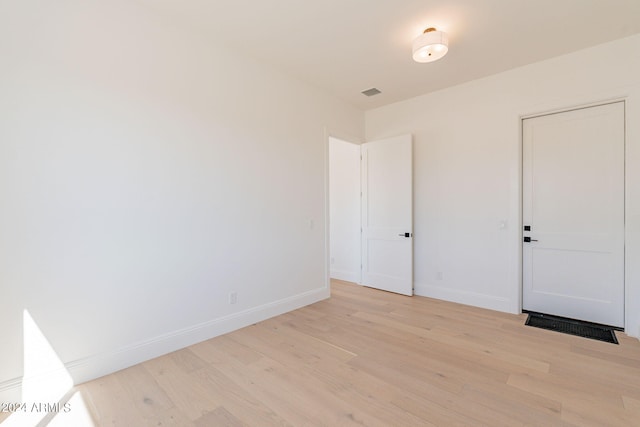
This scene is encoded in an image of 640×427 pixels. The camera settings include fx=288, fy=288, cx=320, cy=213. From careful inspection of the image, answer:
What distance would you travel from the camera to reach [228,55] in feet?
9.55

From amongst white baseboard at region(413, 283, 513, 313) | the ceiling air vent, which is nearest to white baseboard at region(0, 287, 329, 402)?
white baseboard at region(413, 283, 513, 313)

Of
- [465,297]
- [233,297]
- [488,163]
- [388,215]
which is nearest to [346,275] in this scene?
[388,215]

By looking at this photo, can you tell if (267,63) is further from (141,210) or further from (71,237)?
(71,237)

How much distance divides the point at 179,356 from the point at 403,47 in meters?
3.53

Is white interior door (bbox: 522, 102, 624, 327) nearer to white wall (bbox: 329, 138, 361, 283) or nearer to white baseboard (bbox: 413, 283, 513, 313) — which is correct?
white baseboard (bbox: 413, 283, 513, 313)

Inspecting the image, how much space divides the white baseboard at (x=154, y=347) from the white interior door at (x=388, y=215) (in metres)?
1.59

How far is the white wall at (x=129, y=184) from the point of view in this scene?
1870 mm

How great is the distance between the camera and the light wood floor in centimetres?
172

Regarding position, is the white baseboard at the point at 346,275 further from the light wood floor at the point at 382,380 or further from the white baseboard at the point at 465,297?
the light wood floor at the point at 382,380

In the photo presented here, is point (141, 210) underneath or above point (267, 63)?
underneath

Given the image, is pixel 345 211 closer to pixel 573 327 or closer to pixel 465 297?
pixel 465 297

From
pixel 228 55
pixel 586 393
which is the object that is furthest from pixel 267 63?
pixel 586 393

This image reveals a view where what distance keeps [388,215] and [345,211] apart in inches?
36.5

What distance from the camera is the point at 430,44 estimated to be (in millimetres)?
2504
